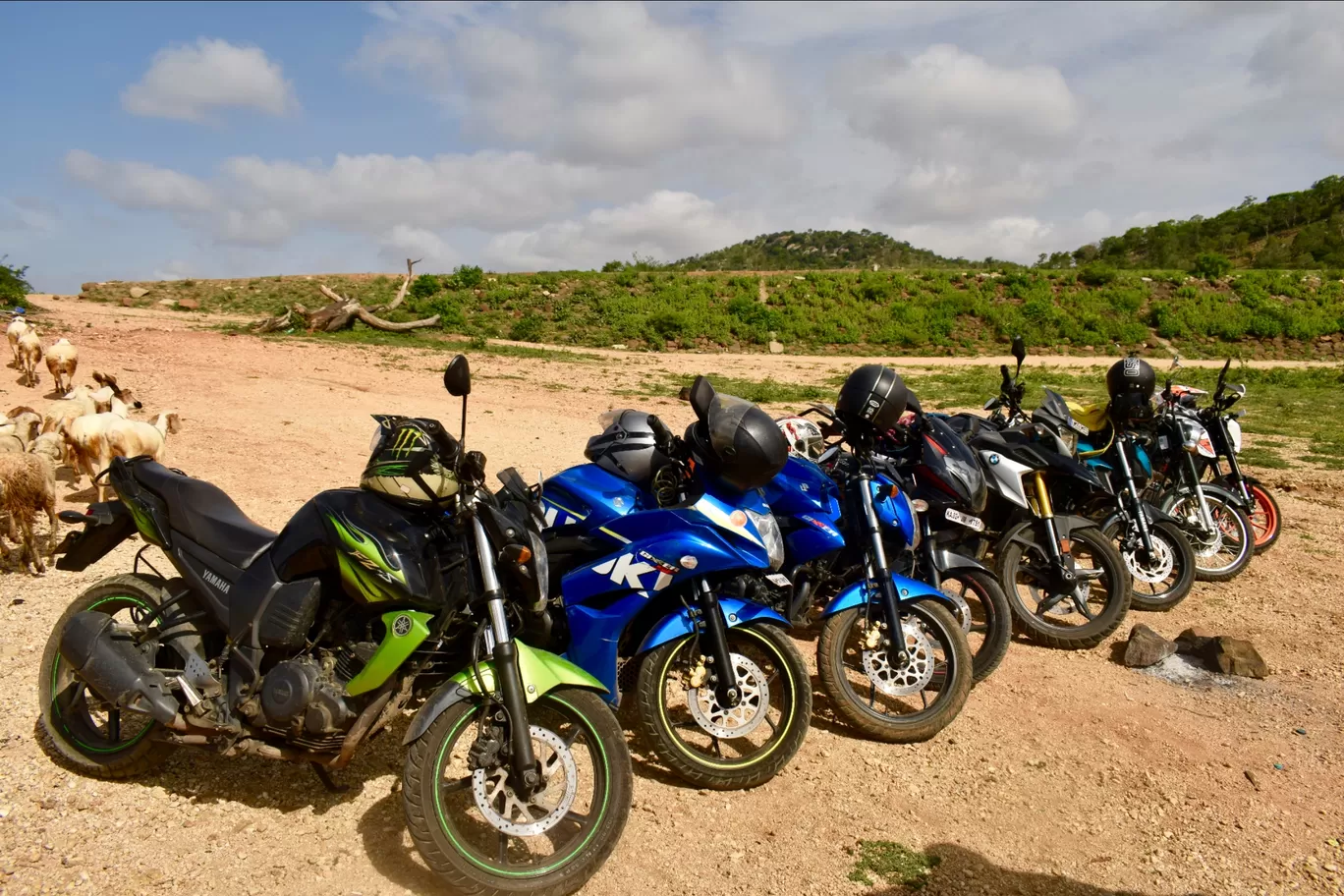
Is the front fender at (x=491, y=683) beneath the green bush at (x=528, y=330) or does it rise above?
beneath

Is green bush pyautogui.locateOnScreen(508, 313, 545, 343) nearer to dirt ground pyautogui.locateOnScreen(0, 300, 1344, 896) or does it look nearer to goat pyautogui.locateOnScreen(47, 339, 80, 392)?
goat pyautogui.locateOnScreen(47, 339, 80, 392)

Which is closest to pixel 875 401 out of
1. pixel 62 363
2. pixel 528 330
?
pixel 62 363

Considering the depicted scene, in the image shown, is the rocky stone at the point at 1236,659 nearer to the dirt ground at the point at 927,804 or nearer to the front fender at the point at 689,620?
the dirt ground at the point at 927,804

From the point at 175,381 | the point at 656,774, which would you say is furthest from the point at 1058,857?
the point at 175,381

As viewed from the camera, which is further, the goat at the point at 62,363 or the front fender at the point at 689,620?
the goat at the point at 62,363

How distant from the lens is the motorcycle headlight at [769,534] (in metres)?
3.75

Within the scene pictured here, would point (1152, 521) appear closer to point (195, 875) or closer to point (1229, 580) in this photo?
point (1229, 580)

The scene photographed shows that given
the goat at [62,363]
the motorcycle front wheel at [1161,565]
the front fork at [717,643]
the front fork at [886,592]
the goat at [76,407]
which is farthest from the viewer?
the goat at [62,363]

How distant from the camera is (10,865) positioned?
3.01 meters

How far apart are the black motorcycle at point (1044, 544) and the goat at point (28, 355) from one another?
1158 cm

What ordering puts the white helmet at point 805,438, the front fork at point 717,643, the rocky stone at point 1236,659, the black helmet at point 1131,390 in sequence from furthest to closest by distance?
the black helmet at point 1131,390, the white helmet at point 805,438, the rocky stone at point 1236,659, the front fork at point 717,643

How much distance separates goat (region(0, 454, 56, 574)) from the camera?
5.45 meters

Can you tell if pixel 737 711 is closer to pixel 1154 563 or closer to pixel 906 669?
pixel 906 669

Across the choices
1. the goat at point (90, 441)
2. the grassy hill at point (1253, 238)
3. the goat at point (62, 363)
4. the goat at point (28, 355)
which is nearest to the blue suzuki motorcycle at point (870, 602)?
the goat at point (90, 441)
